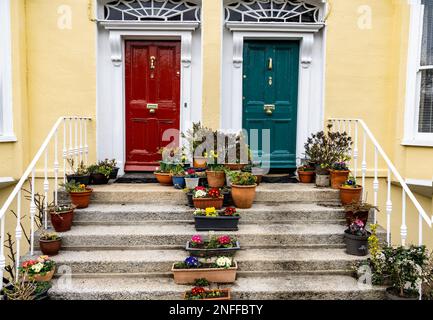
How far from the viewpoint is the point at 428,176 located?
6336 millimetres

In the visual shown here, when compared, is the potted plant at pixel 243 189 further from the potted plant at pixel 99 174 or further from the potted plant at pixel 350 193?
the potted plant at pixel 99 174

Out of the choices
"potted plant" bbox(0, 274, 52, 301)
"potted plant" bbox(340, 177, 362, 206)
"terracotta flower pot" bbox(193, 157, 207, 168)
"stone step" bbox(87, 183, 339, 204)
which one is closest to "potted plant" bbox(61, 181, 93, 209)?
"stone step" bbox(87, 183, 339, 204)

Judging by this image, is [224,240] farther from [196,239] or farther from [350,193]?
[350,193]

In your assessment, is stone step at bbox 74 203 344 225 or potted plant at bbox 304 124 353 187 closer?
stone step at bbox 74 203 344 225

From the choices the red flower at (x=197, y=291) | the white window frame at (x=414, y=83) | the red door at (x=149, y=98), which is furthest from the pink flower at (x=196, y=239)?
the white window frame at (x=414, y=83)

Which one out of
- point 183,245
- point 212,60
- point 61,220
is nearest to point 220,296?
point 183,245

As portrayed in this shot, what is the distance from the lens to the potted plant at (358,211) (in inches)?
202

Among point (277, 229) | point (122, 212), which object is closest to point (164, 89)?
point (122, 212)

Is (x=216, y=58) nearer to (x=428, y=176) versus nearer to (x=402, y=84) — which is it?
(x=402, y=84)

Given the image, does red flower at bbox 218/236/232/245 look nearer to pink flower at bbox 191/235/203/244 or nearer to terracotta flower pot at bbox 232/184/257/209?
pink flower at bbox 191/235/203/244

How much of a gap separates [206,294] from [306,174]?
2876 millimetres

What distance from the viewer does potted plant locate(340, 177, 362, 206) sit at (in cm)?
553

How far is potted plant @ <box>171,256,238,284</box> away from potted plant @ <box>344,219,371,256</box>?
4.37 ft

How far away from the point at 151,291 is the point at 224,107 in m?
3.49
